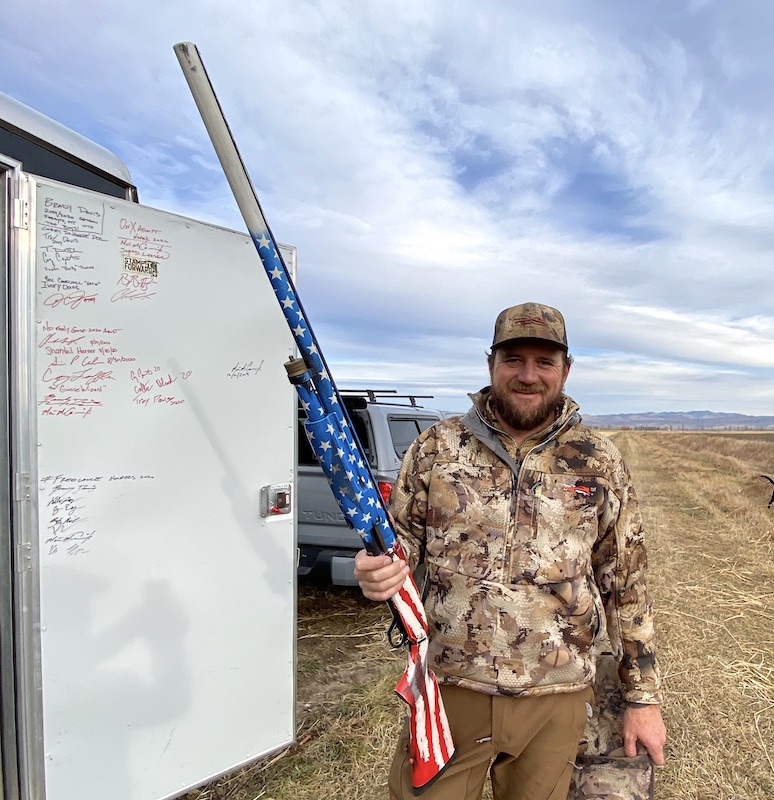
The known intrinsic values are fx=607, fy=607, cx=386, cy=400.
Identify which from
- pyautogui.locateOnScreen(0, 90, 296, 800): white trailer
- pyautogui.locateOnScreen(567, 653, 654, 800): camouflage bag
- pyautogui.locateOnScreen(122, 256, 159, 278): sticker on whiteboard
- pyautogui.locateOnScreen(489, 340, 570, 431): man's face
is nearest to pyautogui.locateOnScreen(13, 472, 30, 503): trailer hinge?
pyautogui.locateOnScreen(0, 90, 296, 800): white trailer

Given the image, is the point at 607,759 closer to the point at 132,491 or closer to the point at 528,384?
the point at 528,384

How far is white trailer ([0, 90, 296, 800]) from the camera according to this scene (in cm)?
228

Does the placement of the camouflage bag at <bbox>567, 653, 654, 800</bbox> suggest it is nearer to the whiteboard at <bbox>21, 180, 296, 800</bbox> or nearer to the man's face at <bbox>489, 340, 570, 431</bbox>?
the man's face at <bbox>489, 340, 570, 431</bbox>

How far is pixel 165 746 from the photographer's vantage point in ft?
8.79

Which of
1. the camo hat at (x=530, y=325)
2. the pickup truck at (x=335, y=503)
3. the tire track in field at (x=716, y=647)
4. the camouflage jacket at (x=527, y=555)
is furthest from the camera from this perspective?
the pickup truck at (x=335, y=503)

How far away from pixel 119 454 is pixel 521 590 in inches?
65.9

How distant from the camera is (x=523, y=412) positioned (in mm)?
2137

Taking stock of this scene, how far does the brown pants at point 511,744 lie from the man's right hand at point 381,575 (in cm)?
57

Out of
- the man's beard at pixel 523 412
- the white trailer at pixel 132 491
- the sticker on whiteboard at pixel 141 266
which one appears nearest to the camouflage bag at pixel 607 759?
the man's beard at pixel 523 412

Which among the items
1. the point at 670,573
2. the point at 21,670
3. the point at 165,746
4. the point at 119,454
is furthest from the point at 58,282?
the point at 670,573

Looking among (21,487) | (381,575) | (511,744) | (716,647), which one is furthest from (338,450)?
(716,647)

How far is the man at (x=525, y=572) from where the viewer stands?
Answer: 6.72 feet

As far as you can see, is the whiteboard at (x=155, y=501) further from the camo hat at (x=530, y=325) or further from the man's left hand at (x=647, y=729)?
the man's left hand at (x=647, y=729)

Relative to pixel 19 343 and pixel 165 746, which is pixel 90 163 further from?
pixel 165 746
